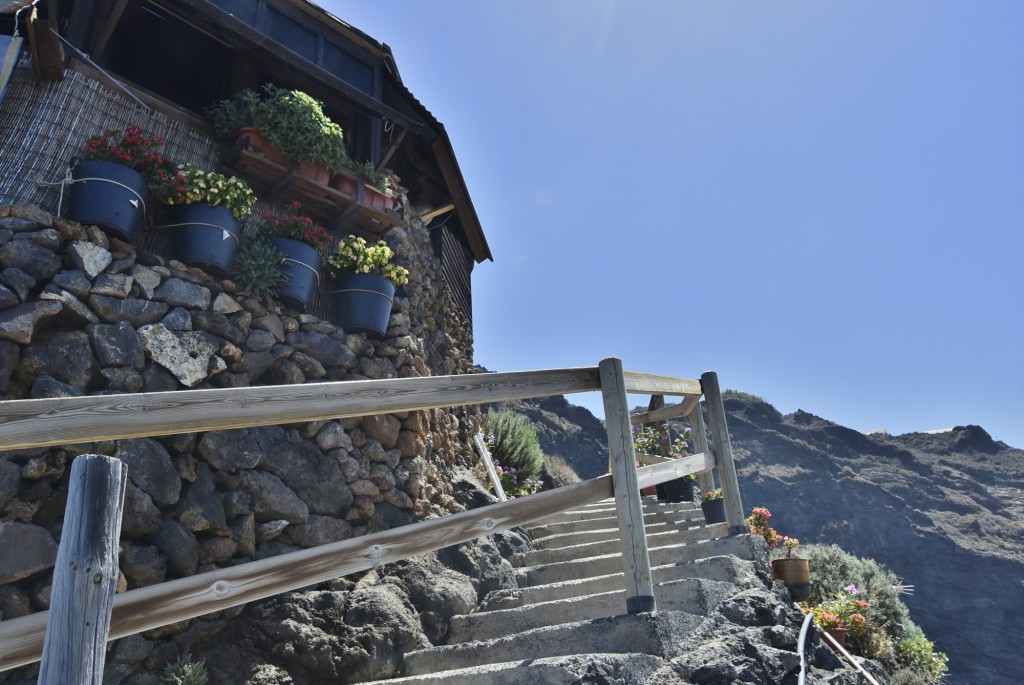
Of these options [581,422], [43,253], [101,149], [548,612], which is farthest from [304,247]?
[581,422]

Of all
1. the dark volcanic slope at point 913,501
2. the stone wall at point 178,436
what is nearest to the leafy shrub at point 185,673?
the stone wall at point 178,436

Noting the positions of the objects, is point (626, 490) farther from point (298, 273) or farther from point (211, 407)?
point (298, 273)

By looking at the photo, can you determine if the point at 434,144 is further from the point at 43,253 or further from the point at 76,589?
the point at 76,589

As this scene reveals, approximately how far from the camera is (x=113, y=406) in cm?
205

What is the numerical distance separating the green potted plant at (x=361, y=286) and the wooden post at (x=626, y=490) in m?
2.67

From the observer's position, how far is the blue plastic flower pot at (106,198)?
173 inches

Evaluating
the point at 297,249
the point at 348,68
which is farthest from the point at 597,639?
the point at 348,68

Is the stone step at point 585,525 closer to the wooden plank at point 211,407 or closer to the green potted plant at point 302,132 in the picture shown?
the wooden plank at point 211,407

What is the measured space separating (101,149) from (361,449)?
8.62 feet

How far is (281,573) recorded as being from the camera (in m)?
2.38

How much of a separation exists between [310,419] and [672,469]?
233 cm

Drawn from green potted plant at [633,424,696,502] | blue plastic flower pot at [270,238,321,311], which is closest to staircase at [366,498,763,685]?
green potted plant at [633,424,696,502]

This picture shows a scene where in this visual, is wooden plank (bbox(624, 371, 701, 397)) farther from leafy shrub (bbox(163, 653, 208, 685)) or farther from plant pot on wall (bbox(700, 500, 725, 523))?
leafy shrub (bbox(163, 653, 208, 685))

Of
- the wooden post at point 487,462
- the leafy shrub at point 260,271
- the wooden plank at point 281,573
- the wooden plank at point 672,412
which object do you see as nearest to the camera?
the wooden plank at point 281,573
